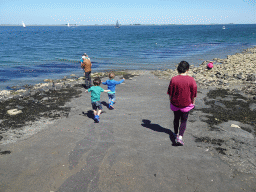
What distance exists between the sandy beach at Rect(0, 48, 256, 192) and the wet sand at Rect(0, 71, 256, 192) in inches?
0.8


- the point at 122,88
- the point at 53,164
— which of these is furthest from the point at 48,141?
the point at 122,88

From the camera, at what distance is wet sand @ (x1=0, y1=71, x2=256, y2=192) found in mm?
3914

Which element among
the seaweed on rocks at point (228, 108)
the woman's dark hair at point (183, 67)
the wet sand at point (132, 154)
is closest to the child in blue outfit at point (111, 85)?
the wet sand at point (132, 154)

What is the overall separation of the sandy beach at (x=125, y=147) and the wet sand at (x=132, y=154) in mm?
19

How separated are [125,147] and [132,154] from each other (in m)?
0.38

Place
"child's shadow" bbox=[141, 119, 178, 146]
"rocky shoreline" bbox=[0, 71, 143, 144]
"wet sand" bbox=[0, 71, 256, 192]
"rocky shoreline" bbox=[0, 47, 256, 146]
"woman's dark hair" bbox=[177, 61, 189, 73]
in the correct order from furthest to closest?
"rocky shoreline" bbox=[0, 47, 256, 146], "rocky shoreline" bbox=[0, 71, 143, 144], "child's shadow" bbox=[141, 119, 178, 146], "woman's dark hair" bbox=[177, 61, 189, 73], "wet sand" bbox=[0, 71, 256, 192]

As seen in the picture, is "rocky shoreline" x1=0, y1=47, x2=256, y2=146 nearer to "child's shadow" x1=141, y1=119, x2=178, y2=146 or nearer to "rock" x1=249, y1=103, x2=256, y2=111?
"rock" x1=249, y1=103, x2=256, y2=111

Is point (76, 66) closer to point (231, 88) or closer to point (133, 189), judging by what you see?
point (231, 88)

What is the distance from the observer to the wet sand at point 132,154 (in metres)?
3.91

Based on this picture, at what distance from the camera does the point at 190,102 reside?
4789 mm

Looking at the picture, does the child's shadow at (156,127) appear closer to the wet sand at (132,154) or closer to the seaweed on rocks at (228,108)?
the wet sand at (132,154)

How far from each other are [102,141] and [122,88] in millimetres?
6280

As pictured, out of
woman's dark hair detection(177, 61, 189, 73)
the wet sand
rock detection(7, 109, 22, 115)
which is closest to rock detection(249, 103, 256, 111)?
the wet sand

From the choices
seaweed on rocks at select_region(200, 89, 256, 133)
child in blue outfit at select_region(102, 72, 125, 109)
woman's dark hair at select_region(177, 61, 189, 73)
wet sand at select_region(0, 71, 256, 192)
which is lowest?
wet sand at select_region(0, 71, 256, 192)
